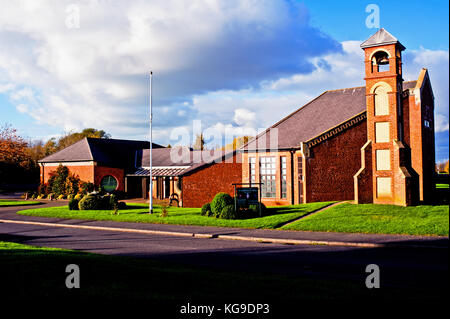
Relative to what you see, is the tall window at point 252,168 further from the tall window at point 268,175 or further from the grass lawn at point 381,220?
the grass lawn at point 381,220

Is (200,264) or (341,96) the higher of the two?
(341,96)

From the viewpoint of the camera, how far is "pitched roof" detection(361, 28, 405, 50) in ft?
76.2

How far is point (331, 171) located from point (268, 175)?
477 centimetres

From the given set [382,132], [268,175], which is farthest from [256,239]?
[268,175]

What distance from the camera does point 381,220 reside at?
18.7m

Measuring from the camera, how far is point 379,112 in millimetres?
23562

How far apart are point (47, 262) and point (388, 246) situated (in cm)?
1122

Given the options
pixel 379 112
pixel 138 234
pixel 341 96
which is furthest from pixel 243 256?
pixel 341 96

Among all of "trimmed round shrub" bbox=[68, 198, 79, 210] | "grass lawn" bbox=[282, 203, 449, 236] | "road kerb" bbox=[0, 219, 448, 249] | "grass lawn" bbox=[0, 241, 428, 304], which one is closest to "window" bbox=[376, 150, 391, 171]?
"grass lawn" bbox=[282, 203, 449, 236]

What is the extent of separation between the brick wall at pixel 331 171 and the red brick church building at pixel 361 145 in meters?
0.06

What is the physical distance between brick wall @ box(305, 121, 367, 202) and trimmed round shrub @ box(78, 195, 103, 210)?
15.3m

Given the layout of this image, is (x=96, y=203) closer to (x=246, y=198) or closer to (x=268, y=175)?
(x=268, y=175)

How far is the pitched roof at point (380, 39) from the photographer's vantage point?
23.2 metres
